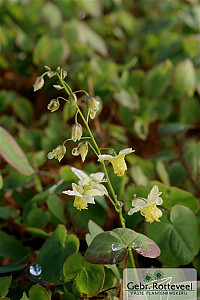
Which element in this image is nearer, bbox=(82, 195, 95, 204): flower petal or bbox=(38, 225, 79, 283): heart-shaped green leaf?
bbox=(82, 195, 95, 204): flower petal

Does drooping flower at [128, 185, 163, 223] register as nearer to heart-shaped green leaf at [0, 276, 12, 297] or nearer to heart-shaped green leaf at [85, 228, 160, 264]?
heart-shaped green leaf at [85, 228, 160, 264]

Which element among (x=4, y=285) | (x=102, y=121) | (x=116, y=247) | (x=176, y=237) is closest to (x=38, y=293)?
(x=4, y=285)

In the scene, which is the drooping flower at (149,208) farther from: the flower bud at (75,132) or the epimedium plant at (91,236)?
the flower bud at (75,132)

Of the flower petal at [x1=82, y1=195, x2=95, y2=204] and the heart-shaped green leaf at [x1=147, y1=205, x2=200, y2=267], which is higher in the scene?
the flower petal at [x1=82, y1=195, x2=95, y2=204]

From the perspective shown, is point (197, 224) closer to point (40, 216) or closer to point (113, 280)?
point (113, 280)

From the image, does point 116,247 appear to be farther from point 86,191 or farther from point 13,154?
point 13,154

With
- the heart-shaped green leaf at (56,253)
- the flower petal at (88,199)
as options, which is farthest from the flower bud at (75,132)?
the heart-shaped green leaf at (56,253)

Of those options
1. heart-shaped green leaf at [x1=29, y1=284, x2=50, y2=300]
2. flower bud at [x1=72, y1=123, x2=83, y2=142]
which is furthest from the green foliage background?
flower bud at [x1=72, y1=123, x2=83, y2=142]

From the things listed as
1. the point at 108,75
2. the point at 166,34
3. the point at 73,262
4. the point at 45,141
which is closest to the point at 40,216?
the point at 73,262
